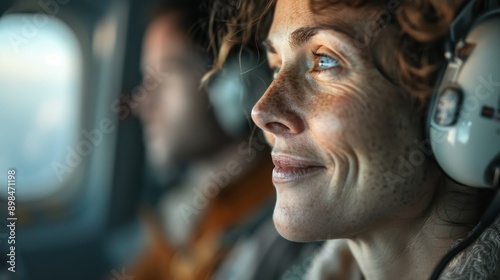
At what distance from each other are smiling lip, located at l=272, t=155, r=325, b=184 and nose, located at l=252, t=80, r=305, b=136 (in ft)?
0.16

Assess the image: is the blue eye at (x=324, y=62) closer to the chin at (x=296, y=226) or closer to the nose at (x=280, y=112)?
the nose at (x=280, y=112)

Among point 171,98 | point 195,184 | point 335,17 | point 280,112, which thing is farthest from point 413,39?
point 195,184

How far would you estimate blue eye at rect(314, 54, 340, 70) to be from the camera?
39.4 inches

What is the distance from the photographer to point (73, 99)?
4.96 ft

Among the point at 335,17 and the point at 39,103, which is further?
the point at 39,103

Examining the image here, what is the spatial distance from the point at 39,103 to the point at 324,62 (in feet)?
2.51

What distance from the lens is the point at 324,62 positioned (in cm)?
101

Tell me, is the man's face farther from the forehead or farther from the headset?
the headset

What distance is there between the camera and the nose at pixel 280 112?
39.5 inches

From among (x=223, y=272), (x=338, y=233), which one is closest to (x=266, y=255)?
(x=223, y=272)

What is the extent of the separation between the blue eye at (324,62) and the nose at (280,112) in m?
0.06

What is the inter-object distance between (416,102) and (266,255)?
0.77m

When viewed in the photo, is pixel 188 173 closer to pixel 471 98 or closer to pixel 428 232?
pixel 428 232

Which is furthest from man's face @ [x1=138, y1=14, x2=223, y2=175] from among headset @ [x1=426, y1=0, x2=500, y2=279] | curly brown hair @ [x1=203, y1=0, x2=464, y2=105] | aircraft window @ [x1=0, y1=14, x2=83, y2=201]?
headset @ [x1=426, y1=0, x2=500, y2=279]
